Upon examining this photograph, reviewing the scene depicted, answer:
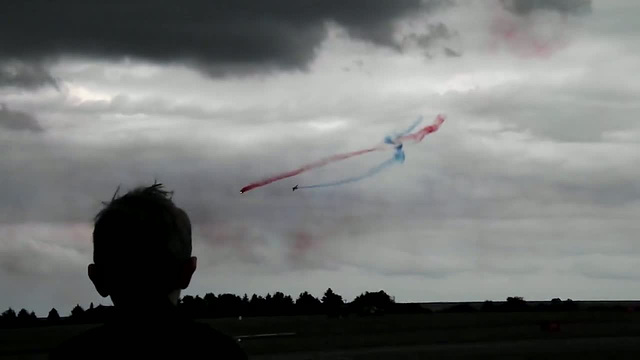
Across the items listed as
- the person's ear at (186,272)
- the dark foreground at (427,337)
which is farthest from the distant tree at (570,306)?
the person's ear at (186,272)

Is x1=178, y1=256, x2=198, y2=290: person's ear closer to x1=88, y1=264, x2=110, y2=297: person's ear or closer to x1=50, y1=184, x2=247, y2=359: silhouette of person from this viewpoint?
x1=50, y1=184, x2=247, y2=359: silhouette of person

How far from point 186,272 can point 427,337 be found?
72.3m

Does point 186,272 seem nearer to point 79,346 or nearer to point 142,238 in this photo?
point 142,238

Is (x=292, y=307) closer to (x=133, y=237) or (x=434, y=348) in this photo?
(x=434, y=348)

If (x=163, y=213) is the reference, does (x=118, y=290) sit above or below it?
below

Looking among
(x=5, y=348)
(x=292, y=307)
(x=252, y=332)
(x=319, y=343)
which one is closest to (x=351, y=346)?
(x=319, y=343)

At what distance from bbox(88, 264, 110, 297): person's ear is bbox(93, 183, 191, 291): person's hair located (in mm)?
46

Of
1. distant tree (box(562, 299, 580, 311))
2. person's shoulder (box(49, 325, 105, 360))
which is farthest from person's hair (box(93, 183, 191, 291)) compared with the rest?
distant tree (box(562, 299, 580, 311))

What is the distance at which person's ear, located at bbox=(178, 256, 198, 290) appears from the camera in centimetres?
480

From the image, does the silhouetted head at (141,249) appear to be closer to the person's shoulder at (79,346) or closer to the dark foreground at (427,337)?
the person's shoulder at (79,346)

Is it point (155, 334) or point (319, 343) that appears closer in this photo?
point (155, 334)

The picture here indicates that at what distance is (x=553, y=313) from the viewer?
104188 mm

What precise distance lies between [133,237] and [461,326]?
82.2 meters

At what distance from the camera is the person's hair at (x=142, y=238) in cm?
458
